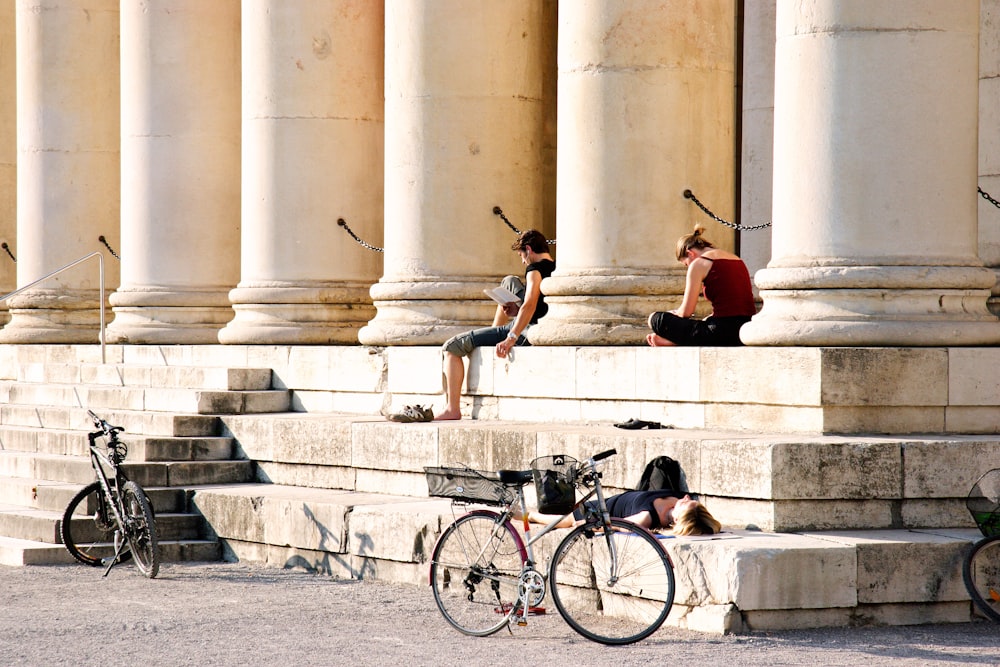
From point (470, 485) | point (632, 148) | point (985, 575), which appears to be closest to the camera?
point (985, 575)

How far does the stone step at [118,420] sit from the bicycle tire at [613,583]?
8.82 metres

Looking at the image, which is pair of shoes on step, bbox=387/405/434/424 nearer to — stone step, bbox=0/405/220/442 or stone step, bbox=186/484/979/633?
stone step, bbox=0/405/220/442

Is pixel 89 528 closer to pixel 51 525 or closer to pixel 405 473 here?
pixel 51 525

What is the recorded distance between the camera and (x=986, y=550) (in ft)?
46.8

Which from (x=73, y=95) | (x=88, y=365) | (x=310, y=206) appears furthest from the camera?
(x=73, y=95)

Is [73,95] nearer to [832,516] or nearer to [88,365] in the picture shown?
[88,365]

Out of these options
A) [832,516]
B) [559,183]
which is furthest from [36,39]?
[832,516]

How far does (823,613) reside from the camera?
46.5ft

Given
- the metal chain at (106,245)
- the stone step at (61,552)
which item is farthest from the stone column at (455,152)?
the metal chain at (106,245)

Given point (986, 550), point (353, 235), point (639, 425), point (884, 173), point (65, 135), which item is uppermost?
point (65, 135)

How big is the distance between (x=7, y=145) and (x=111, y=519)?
17812 millimetres

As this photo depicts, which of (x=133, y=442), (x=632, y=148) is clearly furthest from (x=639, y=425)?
(x=133, y=442)

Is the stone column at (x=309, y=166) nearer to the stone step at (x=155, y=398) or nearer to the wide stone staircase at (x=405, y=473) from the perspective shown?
the wide stone staircase at (x=405, y=473)

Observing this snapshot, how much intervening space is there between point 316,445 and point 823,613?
26.9 ft
